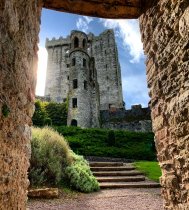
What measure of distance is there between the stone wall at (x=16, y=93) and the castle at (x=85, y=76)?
26.5 meters

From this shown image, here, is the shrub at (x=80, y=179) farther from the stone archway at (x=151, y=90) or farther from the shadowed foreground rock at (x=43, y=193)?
the stone archway at (x=151, y=90)

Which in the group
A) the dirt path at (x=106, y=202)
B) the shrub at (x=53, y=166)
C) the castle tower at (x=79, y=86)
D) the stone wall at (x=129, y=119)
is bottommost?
the dirt path at (x=106, y=202)

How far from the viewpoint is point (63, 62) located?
50.7 m

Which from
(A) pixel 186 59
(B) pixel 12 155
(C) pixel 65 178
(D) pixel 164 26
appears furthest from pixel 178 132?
(C) pixel 65 178

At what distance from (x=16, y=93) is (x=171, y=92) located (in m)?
1.96

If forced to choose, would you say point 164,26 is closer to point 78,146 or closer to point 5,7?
point 5,7

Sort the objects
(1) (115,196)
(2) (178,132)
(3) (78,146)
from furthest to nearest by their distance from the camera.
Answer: (3) (78,146)
(1) (115,196)
(2) (178,132)

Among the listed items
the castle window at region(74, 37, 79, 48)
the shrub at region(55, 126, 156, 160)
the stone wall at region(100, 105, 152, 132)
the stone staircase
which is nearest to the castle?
the castle window at region(74, 37, 79, 48)

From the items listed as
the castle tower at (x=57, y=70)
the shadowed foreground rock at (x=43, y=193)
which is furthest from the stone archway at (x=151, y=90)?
the castle tower at (x=57, y=70)

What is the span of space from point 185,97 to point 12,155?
2.07 meters

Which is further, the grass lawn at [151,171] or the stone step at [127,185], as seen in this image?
Answer: the grass lawn at [151,171]

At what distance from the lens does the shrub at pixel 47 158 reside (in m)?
8.55

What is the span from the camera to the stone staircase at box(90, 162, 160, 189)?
10.7m

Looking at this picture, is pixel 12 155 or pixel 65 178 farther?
pixel 65 178
